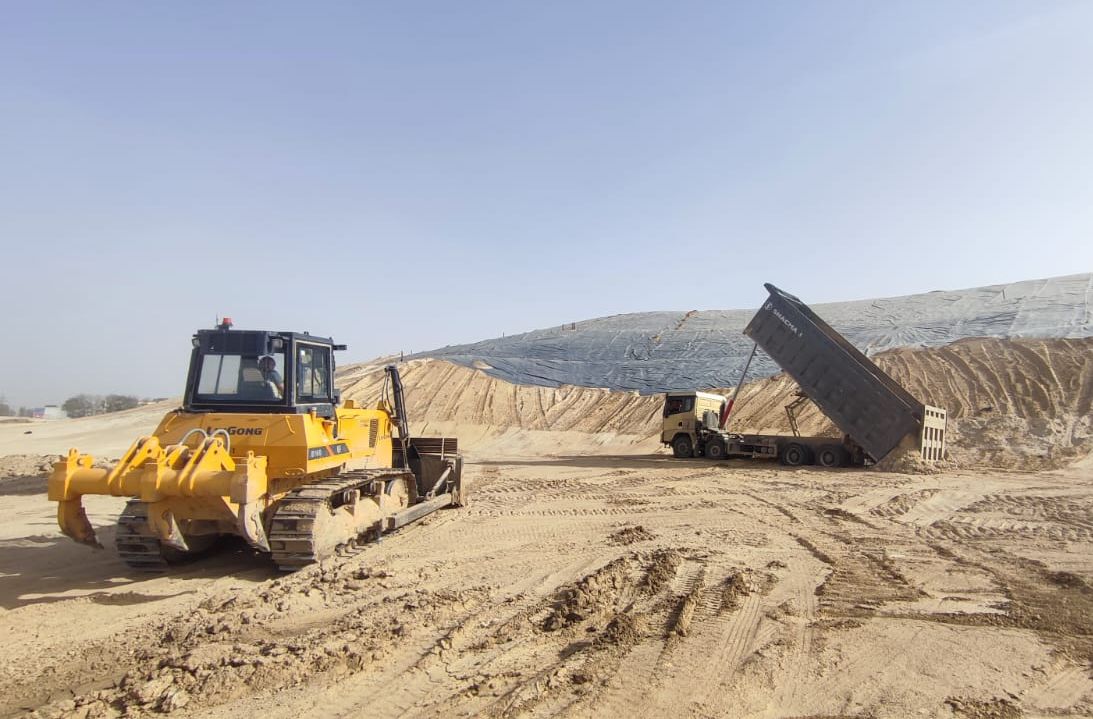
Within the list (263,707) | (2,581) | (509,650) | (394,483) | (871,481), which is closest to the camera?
(263,707)

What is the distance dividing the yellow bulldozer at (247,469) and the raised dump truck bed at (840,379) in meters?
13.4

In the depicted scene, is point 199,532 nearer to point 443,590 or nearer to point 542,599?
point 443,590

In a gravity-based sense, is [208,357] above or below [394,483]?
above

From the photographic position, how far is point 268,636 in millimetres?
5473

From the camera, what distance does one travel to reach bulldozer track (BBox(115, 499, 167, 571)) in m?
7.04

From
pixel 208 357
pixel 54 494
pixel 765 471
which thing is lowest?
pixel 765 471

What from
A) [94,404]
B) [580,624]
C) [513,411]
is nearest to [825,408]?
[580,624]

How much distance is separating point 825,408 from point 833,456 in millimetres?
1619

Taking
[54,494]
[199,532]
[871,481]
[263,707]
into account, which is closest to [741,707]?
[263,707]

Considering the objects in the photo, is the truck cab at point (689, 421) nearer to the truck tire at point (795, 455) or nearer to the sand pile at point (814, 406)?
the truck tire at point (795, 455)

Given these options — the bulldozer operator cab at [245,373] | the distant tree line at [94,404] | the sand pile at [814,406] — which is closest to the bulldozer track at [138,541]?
the bulldozer operator cab at [245,373]

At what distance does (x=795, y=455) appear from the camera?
799 inches

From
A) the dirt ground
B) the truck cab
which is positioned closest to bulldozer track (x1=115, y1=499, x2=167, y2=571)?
the dirt ground

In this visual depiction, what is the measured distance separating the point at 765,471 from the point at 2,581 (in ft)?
53.3
